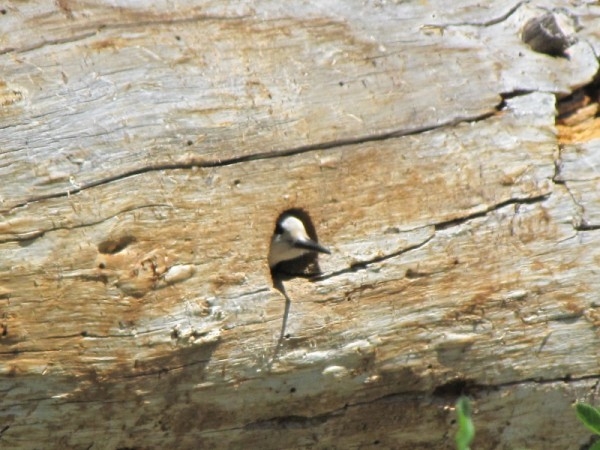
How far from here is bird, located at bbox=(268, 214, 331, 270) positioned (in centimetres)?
314

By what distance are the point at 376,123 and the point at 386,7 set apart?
19.2 inches

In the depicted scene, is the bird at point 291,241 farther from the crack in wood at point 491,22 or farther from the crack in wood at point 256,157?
the crack in wood at point 491,22

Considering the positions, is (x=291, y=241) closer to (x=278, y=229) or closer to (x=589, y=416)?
(x=278, y=229)

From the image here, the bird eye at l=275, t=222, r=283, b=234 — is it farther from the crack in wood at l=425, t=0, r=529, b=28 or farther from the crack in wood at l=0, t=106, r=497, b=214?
the crack in wood at l=425, t=0, r=529, b=28

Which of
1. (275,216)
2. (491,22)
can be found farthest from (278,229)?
(491,22)

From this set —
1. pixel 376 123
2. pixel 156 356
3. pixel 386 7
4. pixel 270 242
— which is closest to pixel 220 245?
pixel 270 242

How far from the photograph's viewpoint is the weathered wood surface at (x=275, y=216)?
10.0ft

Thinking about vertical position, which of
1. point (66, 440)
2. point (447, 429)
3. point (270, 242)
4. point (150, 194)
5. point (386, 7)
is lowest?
point (447, 429)

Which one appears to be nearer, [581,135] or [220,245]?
[220,245]

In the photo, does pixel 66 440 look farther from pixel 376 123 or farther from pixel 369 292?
pixel 376 123

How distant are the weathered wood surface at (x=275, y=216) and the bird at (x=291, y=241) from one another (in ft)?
0.17

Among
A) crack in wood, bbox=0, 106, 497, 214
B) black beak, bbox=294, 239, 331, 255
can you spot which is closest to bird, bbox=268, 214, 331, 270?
black beak, bbox=294, 239, 331, 255

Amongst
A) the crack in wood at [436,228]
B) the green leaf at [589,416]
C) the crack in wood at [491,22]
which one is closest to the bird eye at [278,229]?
the crack in wood at [436,228]

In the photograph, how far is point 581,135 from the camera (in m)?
3.52
